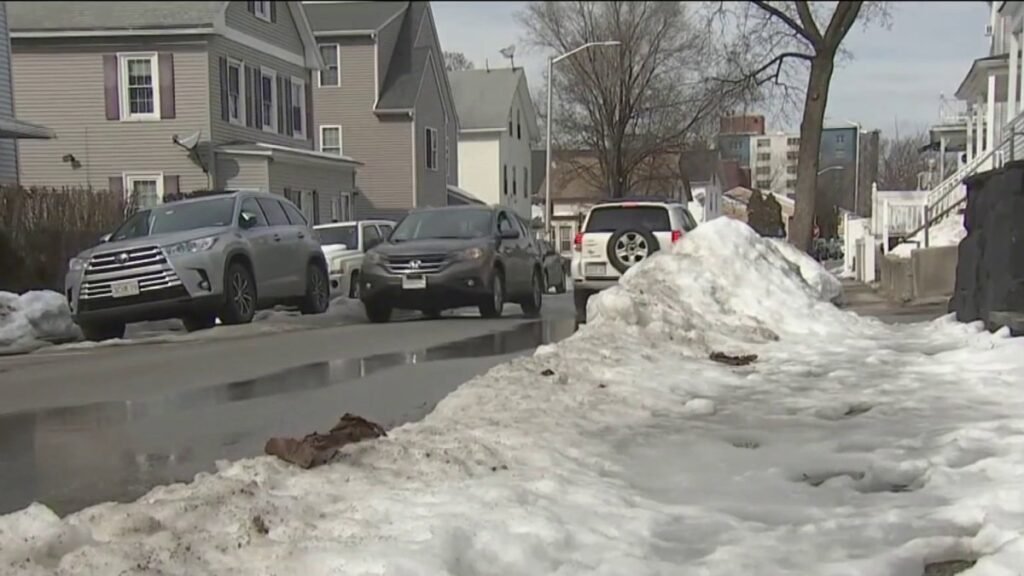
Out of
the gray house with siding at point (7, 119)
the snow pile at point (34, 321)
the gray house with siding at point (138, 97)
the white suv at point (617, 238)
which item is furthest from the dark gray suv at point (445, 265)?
the gray house with siding at point (138, 97)

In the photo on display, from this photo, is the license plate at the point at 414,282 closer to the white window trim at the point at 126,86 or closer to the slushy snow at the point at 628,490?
the slushy snow at the point at 628,490

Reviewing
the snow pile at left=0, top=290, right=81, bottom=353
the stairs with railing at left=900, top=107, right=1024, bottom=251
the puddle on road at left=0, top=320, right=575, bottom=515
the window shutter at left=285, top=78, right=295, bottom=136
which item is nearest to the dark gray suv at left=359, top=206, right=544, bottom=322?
the snow pile at left=0, top=290, right=81, bottom=353

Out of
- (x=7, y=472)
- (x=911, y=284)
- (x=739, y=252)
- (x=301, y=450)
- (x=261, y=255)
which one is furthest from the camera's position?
(x=911, y=284)

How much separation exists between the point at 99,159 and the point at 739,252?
22135mm

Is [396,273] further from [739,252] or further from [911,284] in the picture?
[911,284]

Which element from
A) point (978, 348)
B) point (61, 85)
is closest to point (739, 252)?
Result: point (978, 348)

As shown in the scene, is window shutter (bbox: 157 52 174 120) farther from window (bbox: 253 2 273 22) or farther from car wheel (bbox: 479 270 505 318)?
car wheel (bbox: 479 270 505 318)

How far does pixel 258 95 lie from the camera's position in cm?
3178

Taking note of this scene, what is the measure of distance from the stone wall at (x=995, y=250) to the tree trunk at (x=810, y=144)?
1258cm

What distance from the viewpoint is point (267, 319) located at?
595 inches

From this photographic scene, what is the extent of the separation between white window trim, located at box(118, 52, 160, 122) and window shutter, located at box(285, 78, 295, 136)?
5.47 metres

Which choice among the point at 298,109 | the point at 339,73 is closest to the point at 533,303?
the point at 298,109

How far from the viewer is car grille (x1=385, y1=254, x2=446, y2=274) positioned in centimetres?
1468

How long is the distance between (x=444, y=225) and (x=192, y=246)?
3.96m
